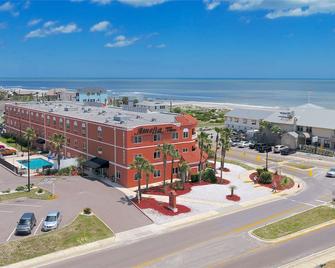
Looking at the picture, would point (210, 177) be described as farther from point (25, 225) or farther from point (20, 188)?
point (25, 225)

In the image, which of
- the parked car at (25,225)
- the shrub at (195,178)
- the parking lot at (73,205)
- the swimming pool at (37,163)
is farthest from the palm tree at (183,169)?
the swimming pool at (37,163)

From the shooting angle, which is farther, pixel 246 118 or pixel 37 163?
pixel 246 118

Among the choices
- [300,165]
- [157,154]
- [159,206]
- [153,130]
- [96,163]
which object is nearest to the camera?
[159,206]

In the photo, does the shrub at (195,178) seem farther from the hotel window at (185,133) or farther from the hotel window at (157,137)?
the hotel window at (157,137)

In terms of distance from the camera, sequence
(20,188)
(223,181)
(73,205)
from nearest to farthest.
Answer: (73,205) → (20,188) → (223,181)

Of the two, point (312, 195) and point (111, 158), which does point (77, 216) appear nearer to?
point (111, 158)

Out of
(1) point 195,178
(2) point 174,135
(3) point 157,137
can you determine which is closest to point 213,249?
(1) point 195,178
